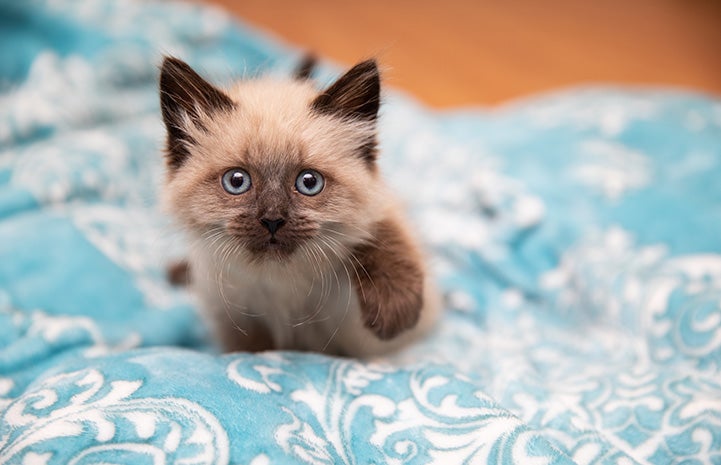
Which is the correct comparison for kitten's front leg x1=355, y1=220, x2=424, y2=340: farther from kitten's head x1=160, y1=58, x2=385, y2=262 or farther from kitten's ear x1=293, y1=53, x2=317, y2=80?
kitten's ear x1=293, y1=53, x2=317, y2=80

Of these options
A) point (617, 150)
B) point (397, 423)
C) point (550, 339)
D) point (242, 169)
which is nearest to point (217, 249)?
point (242, 169)

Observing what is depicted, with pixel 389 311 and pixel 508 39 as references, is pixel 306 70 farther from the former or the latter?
pixel 508 39

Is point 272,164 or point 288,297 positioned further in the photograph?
point 288,297

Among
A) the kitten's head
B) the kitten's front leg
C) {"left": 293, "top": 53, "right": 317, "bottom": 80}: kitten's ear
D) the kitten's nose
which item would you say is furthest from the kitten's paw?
{"left": 293, "top": 53, "right": 317, "bottom": 80}: kitten's ear

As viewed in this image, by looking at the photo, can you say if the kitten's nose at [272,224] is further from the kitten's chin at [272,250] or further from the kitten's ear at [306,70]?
the kitten's ear at [306,70]

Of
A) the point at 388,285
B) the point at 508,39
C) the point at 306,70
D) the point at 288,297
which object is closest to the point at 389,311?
the point at 388,285

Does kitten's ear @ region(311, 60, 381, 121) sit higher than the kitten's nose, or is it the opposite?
kitten's ear @ region(311, 60, 381, 121)

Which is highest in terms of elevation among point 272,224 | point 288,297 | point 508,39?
point 508,39

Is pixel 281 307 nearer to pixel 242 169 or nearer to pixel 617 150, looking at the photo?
pixel 242 169
